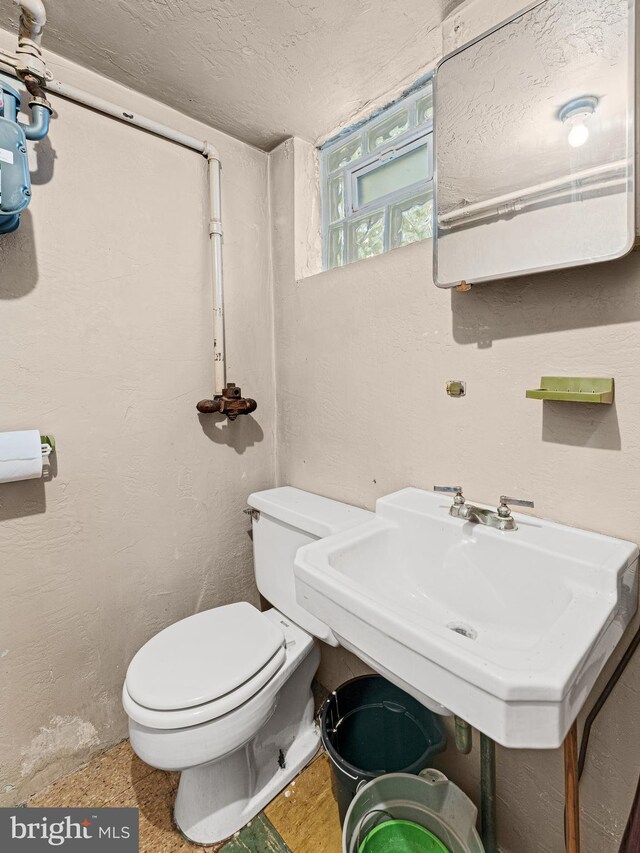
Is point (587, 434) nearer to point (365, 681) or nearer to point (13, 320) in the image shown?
point (365, 681)

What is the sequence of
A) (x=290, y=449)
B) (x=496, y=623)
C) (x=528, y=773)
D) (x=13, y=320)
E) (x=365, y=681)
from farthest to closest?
1. (x=290, y=449)
2. (x=365, y=681)
3. (x=13, y=320)
4. (x=528, y=773)
5. (x=496, y=623)

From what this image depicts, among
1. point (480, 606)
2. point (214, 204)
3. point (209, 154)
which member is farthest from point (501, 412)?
point (209, 154)

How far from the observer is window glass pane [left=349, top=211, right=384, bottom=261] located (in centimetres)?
133

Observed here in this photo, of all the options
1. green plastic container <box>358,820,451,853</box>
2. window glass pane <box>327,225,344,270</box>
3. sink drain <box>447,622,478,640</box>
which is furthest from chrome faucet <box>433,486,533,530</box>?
window glass pane <box>327,225,344,270</box>

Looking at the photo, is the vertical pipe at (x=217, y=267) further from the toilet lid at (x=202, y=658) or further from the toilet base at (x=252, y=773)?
the toilet base at (x=252, y=773)

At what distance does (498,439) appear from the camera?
959 mm

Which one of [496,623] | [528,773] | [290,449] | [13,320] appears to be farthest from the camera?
[290,449]

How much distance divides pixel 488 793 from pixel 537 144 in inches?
55.0

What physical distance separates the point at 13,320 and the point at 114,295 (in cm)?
27

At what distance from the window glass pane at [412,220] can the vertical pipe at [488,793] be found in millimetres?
1281

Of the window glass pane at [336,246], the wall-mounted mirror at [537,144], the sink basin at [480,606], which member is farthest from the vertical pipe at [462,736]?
the window glass pane at [336,246]

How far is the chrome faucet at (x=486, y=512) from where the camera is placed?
86 cm

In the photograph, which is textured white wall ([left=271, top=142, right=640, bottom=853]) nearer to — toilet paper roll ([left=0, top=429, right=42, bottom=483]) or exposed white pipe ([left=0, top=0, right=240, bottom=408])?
exposed white pipe ([left=0, top=0, right=240, bottom=408])

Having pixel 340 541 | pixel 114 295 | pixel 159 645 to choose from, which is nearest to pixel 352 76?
pixel 114 295
